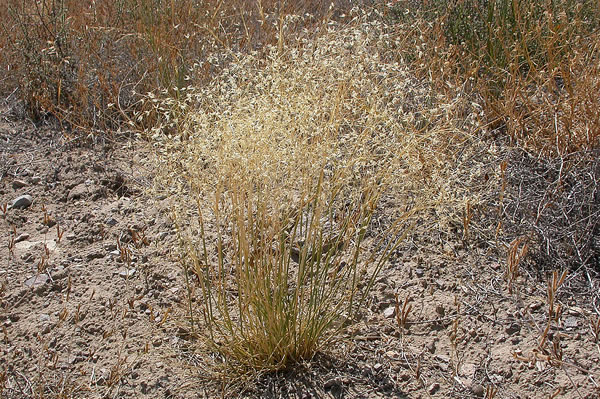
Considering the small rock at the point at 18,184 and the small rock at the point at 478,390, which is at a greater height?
the small rock at the point at 18,184

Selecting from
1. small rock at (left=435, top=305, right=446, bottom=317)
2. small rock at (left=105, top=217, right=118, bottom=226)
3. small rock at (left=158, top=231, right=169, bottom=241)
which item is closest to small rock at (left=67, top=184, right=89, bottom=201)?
small rock at (left=105, top=217, right=118, bottom=226)

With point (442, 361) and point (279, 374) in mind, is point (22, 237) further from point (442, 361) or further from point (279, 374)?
point (442, 361)

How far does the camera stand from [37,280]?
105 inches

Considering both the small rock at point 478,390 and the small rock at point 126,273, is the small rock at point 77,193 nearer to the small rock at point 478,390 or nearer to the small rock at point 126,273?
the small rock at point 126,273

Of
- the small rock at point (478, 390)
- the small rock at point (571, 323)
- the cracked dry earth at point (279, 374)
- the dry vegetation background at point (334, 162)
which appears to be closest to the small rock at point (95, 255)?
the cracked dry earth at point (279, 374)

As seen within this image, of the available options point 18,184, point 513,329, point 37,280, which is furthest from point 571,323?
point 18,184

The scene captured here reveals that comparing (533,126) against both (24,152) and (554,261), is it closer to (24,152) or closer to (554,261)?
(554,261)

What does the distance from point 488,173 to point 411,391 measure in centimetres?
129

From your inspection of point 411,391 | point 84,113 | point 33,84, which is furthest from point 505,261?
point 33,84

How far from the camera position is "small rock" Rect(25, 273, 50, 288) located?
2646 millimetres

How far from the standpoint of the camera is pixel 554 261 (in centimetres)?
255

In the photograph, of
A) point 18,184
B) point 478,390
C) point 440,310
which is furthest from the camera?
point 18,184

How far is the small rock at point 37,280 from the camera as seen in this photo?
2.65 meters

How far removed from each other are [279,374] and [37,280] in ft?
3.87
